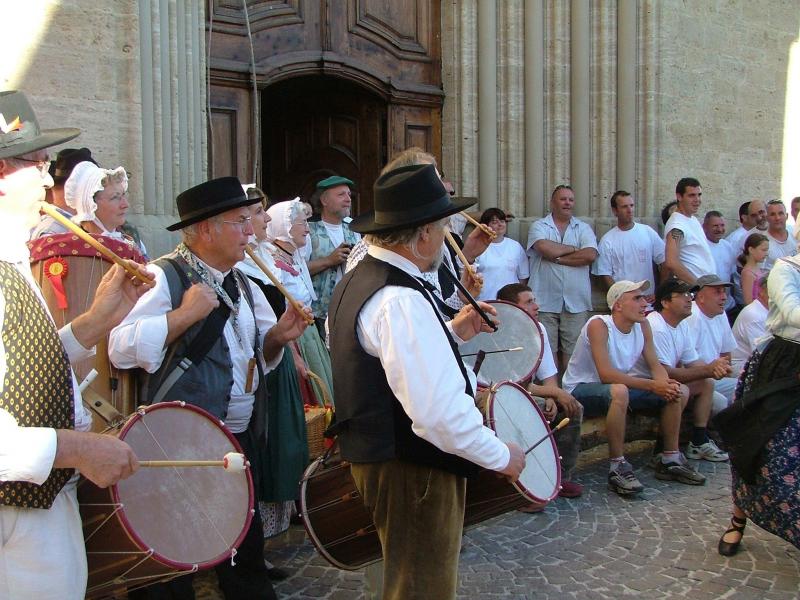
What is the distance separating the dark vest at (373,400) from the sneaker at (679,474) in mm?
3589

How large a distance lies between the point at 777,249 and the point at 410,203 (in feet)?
23.7

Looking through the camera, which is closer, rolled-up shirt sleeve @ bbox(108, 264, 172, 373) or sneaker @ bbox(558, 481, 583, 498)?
rolled-up shirt sleeve @ bbox(108, 264, 172, 373)

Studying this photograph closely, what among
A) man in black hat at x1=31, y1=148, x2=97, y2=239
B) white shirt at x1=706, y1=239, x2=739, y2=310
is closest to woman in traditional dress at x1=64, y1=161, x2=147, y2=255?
man in black hat at x1=31, y1=148, x2=97, y2=239

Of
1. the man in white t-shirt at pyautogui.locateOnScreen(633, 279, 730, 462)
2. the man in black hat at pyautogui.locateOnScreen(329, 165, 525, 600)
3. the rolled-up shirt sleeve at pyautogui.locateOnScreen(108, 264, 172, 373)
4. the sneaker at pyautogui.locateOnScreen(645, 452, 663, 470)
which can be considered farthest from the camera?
the man in white t-shirt at pyautogui.locateOnScreen(633, 279, 730, 462)

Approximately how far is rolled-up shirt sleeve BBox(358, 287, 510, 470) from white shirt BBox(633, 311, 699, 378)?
13.0 ft

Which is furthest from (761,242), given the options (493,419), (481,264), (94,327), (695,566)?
(94,327)

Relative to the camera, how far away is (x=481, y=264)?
7.39m

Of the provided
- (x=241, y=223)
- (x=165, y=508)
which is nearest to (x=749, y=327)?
(x=241, y=223)

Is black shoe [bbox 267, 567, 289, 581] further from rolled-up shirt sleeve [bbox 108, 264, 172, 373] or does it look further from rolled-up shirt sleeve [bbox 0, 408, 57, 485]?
rolled-up shirt sleeve [bbox 0, 408, 57, 485]

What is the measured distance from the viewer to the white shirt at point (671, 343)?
649cm

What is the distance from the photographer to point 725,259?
896 centimetres

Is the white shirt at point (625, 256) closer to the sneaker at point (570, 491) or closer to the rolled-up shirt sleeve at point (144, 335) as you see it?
the sneaker at point (570, 491)

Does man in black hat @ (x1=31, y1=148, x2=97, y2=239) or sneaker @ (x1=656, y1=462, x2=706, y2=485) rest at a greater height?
man in black hat @ (x1=31, y1=148, x2=97, y2=239)

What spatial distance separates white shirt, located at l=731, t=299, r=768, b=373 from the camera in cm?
715
